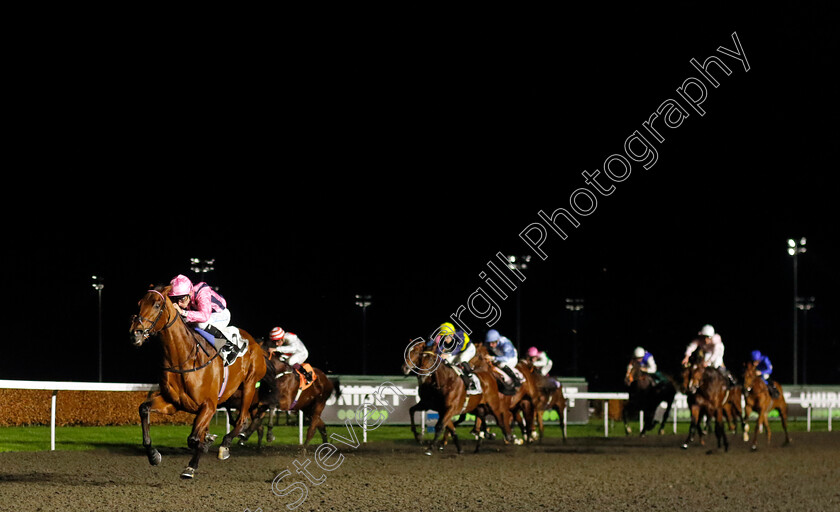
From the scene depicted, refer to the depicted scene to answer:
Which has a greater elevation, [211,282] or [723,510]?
[211,282]

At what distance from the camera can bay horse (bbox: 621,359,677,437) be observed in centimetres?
1891

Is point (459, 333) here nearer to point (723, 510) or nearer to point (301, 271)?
point (723, 510)

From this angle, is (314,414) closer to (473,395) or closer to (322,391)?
(322,391)

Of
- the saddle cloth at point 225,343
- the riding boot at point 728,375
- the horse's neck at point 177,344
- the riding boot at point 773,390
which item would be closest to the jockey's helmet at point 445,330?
the saddle cloth at point 225,343

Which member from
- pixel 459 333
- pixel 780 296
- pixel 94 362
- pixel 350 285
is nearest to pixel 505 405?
pixel 459 333

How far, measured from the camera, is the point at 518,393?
15.8m

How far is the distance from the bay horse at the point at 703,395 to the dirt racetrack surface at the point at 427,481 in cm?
58

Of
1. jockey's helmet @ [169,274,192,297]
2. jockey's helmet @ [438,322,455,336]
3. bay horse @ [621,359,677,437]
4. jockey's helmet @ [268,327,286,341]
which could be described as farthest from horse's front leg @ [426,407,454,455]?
bay horse @ [621,359,677,437]

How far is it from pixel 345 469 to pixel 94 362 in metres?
32.9

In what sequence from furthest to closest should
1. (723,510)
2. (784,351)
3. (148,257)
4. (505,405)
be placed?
(784,351) → (148,257) → (505,405) → (723,510)

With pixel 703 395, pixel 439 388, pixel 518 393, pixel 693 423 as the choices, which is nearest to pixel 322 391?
pixel 439 388

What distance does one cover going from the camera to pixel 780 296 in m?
62.5

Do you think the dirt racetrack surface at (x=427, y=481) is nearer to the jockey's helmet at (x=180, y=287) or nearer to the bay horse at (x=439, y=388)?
the bay horse at (x=439, y=388)

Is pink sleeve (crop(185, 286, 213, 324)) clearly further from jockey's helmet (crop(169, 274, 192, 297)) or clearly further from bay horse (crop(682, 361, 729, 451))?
bay horse (crop(682, 361, 729, 451))
